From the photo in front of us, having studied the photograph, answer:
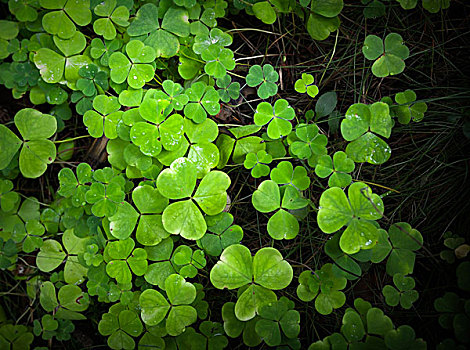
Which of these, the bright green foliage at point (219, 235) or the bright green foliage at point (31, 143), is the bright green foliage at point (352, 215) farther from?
the bright green foliage at point (31, 143)

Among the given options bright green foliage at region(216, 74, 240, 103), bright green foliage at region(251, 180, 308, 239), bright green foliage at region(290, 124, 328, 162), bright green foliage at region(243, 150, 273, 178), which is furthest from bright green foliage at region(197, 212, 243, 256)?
bright green foliage at region(216, 74, 240, 103)

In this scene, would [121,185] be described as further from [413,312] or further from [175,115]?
[413,312]

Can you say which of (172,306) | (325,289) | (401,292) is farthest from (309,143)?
(172,306)

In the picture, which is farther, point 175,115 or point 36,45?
point 36,45

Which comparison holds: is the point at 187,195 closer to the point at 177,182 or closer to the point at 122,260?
the point at 177,182

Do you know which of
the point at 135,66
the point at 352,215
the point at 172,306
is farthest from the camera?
the point at 135,66

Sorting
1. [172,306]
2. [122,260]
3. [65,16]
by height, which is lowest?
[172,306]

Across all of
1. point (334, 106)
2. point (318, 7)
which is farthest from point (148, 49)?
point (334, 106)

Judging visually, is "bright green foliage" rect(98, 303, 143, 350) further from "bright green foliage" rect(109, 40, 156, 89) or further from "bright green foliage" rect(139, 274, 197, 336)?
"bright green foliage" rect(109, 40, 156, 89)
